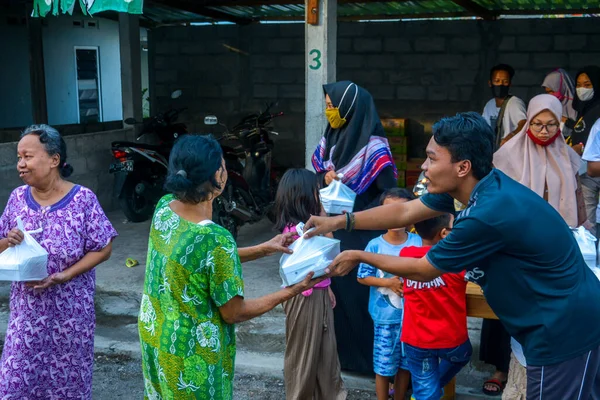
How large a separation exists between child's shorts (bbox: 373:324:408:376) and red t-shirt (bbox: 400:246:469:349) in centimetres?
35

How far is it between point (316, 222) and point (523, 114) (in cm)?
405

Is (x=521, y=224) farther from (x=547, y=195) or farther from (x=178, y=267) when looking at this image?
(x=547, y=195)

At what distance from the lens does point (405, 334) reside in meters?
3.55

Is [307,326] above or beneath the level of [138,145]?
beneath

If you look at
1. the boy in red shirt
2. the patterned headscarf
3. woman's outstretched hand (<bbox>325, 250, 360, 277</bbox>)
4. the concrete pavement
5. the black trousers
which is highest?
the patterned headscarf

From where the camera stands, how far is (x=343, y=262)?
2.81 m

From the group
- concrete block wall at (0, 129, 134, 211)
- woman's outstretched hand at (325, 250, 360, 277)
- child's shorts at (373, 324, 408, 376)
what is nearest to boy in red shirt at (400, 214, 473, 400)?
child's shorts at (373, 324, 408, 376)

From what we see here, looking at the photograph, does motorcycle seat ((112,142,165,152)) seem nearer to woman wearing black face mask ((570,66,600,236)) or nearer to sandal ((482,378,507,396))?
woman wearing black face mask ((570,66,600,236))

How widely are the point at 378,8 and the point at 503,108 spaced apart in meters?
3.92

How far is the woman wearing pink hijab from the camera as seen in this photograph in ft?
12.8

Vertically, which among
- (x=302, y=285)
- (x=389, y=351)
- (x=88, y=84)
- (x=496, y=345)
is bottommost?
(x=496, y=345)

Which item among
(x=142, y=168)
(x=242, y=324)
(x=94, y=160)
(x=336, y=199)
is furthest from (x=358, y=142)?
(x=94, y=160)

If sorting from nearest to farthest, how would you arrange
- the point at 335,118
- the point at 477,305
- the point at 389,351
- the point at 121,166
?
the point at 477,305 → the point at 389,351 → the point at 335,118 → the point at 121,166

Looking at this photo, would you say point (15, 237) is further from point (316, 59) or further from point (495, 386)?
point (316, 59)
